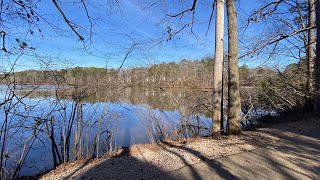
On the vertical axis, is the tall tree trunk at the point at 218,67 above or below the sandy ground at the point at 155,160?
above

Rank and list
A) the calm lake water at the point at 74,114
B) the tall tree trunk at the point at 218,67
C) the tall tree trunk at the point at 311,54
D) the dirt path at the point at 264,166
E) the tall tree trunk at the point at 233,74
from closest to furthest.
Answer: the dirt path at the point at 264,166, the calm lake water at the point at 74,114, the tall tree trunk at the point at 233,74, the tall tree trunk at the point at 218,67, the tall tree trunk at the point at 311,54

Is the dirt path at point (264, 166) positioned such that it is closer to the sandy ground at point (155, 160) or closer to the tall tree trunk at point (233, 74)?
the sandy ground at point (155, 160)

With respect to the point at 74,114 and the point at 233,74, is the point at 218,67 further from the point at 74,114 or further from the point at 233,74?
the point at 74,114

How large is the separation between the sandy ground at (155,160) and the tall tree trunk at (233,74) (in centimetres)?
45

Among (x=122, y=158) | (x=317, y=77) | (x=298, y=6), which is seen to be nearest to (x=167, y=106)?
(x=122, y=158)

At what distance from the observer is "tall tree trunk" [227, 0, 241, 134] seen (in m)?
6.14

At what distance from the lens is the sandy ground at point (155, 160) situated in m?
3.80

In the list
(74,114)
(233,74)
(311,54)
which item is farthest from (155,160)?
(311,54)

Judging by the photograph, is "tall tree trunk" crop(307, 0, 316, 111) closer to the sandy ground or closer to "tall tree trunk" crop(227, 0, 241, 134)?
the sandy ground

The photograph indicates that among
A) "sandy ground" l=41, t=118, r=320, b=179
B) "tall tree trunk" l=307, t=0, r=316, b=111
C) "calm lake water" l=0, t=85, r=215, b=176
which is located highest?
"tall tree trunk" l=307, t=0, r=316, b=111

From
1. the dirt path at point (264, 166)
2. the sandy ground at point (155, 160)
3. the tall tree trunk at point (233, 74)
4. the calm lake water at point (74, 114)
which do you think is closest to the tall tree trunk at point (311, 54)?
the calm lake water at point (74, 114)

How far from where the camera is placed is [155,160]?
434 cm

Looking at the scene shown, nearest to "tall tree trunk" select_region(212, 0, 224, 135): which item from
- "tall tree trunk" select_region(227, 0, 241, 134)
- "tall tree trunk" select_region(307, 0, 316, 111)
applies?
"tall tree trunk" select_region(227, 0, 241, 134)

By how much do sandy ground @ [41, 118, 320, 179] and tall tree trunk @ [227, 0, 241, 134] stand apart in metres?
0.45
